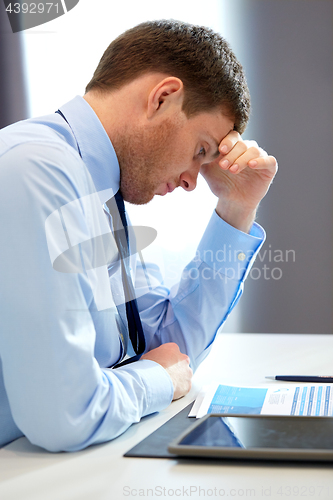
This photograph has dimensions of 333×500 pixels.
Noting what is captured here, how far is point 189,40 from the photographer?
38.0 inches

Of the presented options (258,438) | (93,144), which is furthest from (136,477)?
(93,144)

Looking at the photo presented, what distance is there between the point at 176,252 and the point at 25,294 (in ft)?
5.72

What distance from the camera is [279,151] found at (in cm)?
224

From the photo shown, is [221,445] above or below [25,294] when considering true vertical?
below

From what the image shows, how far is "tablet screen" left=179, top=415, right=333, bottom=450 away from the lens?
0.55 meters

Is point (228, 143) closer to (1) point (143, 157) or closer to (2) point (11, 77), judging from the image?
(1) point (143, 157)

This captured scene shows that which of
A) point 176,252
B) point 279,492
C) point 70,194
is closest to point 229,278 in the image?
point 70,194

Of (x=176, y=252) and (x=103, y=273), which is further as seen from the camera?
(x=176, y=252)

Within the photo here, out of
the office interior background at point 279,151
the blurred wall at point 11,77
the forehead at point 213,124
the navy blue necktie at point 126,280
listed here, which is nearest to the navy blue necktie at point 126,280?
the navy blue necktie at point 126,280

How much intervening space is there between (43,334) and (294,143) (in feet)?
6.17

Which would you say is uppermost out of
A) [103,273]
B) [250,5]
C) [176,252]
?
[250,5]

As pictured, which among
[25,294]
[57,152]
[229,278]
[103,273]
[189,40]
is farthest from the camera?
[229,278]

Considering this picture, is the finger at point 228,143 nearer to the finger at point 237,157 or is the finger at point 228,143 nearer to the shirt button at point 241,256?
the finger at point 237,157

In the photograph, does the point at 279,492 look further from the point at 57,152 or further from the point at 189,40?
the point at 189,40
